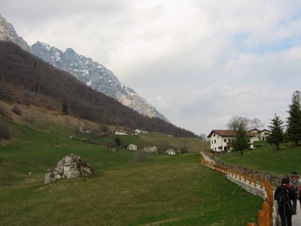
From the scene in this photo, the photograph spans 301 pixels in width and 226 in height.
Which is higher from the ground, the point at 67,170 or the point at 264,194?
the point at 67,170

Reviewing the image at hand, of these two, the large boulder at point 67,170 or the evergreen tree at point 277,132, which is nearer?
the large boulder at point 67,170

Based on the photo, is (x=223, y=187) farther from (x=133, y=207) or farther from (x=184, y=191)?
(x=133, y=207)

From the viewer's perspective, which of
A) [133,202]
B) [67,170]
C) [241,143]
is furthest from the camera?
[241,143]

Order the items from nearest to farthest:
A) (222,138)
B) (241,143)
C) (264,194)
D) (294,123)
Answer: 1. (264,194)
2. (294,123)
3. (241,143)
4. (222,138)

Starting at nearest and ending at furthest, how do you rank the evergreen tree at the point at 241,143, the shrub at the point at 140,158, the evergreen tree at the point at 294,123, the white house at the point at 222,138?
the evergreen tree at the point at 294,123, the evergreen tree at the point at 241,143, the shrub at the point at 140,158, the white house at the point at 222,138

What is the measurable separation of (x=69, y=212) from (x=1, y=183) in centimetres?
4080

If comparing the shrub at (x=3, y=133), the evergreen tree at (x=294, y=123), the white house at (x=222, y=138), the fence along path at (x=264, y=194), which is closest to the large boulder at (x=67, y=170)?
the fence along path at (x=264, y=194)

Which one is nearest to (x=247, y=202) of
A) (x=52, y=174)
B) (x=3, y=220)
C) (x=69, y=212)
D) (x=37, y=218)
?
(x=69, y=212)

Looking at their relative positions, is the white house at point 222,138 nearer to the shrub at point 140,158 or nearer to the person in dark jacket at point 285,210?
the shrub at point 140,158

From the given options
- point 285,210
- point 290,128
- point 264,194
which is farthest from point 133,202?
point 290,128

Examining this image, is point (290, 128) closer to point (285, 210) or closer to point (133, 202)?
point (133, 202)

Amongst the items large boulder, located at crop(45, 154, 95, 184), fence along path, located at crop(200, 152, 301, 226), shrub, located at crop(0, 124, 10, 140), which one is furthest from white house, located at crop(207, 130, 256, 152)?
shrub, located at crop(0, 124, 10, 140)

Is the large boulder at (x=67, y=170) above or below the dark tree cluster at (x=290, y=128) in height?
below

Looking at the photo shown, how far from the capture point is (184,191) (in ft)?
133
